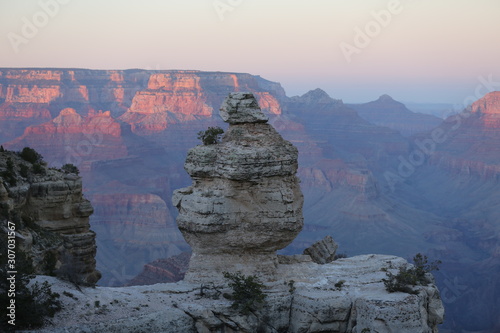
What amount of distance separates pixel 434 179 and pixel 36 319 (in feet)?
523

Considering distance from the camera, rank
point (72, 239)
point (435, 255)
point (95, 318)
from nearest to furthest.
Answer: point (95, 318) < point (72, 239) < point (435, 255)

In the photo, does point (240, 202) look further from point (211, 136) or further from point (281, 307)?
point (281, 307)

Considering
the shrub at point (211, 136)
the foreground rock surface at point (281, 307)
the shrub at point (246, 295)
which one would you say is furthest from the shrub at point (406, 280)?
the shrub at point (211, 136)

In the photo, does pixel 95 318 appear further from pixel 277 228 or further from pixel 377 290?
pixel 377 290

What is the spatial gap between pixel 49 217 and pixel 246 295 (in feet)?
34.6

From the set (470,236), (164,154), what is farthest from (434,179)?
(164,154)

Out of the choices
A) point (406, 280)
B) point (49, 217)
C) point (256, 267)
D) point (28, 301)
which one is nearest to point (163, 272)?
point (49, 217)

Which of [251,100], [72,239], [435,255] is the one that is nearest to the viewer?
[251,100]

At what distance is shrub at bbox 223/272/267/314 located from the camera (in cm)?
2325

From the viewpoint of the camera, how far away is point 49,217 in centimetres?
2900

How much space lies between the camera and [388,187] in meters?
153

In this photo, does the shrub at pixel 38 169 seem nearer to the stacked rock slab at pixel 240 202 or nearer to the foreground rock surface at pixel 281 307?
the stacked rock slab at pixel 240 202

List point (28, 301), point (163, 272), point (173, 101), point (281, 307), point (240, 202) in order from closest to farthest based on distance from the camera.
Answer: point (28, 301), point (281, 307), point (240, 202), point (163, 272), point (173, 101)

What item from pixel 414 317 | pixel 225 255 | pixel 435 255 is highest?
pixel 225 255
